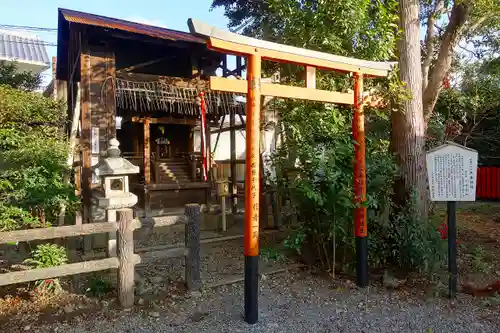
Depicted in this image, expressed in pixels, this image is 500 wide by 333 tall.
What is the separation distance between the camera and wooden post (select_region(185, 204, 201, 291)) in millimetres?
4691

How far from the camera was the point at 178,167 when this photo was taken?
37.4 feet

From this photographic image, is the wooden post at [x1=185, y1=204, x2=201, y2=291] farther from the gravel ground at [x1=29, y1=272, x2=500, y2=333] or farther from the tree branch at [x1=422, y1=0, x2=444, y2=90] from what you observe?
the tree branch at [x1=422, y1=0, x2=444, y2=90]

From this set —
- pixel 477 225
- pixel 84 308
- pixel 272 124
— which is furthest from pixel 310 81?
pixel 477 225

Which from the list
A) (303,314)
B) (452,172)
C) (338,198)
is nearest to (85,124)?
(338,198)

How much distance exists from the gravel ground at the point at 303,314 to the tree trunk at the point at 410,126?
1.75 m

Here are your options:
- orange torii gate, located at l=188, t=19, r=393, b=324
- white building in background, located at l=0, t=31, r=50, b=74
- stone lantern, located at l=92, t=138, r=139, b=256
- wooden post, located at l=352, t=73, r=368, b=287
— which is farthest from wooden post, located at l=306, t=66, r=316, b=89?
white building in background, located at l=0, t=31, r=50, b=74

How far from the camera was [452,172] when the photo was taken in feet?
15.1

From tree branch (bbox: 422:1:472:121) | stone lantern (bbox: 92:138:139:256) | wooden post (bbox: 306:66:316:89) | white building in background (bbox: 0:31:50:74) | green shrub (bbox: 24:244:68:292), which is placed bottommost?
green shrub (bbox: 24:244:68:292)

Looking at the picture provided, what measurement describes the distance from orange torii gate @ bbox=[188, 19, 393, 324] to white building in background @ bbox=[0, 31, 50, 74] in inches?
575

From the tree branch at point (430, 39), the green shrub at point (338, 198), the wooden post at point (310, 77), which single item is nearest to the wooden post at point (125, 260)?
the green shrub at point (338, 198)

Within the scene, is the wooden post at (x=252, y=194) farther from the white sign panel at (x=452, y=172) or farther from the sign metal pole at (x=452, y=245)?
the sign metal pole at (x=452, y=245)

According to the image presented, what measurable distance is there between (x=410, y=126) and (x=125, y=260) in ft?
15.2

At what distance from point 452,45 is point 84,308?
22.6 feet

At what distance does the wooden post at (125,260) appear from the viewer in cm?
422
